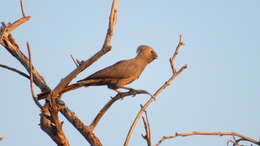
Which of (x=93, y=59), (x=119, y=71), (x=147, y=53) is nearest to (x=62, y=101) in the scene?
(x=93, y=59)

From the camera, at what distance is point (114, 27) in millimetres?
5117

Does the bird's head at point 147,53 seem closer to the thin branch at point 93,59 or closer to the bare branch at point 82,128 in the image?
the bare branch at point 82,128

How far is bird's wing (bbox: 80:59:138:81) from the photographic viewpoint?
8523 mm

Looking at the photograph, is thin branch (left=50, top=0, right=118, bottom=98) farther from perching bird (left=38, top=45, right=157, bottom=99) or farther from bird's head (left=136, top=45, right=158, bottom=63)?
bird's head (left=136, top=45, right=158, bottom=63)

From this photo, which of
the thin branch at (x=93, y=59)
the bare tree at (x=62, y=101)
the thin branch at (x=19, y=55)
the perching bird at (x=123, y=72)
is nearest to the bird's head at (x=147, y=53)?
the perching bird at (x=123, y=72)

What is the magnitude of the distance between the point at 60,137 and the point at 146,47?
568cm

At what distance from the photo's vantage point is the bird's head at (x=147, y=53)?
10000 millimetres

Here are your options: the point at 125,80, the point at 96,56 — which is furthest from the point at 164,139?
the point at 125,80

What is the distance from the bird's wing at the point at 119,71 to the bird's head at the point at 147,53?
44 cm

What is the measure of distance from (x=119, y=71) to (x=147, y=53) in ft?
4.11

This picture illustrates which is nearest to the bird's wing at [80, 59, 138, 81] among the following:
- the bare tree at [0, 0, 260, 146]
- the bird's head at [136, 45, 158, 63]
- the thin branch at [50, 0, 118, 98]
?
the bird's head at [136, 45, 158, 63]

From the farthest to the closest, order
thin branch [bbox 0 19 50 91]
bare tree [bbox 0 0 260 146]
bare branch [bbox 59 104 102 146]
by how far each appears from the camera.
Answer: thin branch [bbox 0 19 50 91]
bare branch [bbox 59 104 102 146]
bare tree [bbox 0 0 260 146]

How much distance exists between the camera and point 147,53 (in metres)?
10.0

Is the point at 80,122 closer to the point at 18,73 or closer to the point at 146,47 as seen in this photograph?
the point at 18,73
